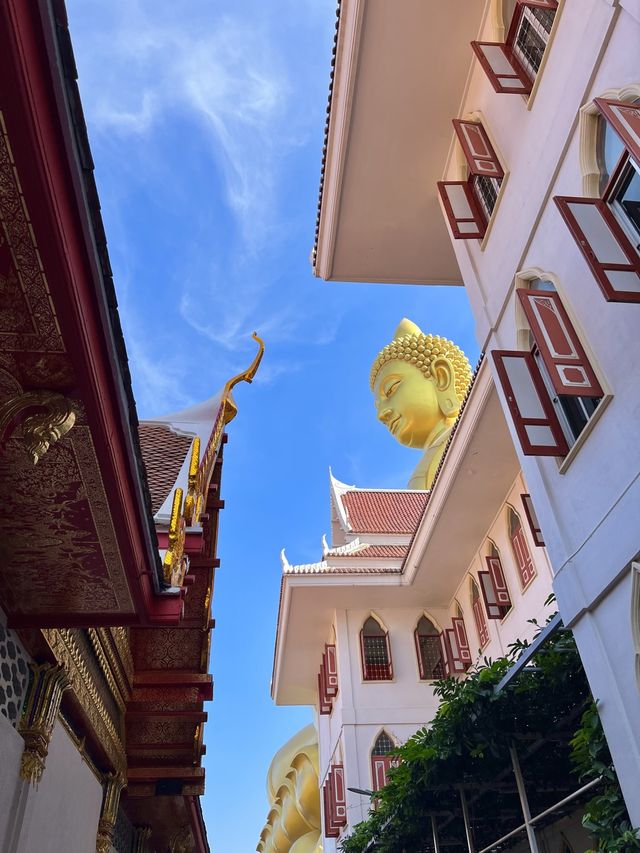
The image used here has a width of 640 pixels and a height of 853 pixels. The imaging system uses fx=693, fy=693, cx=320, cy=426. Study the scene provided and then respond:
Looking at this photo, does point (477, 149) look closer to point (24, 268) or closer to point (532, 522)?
point (532, 522)

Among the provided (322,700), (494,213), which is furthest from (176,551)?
(322,700)

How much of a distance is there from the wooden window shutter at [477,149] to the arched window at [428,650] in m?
10.0

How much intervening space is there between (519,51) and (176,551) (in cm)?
633

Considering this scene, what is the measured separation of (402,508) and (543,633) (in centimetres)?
1481

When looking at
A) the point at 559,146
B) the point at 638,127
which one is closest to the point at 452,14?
the point at 559,146

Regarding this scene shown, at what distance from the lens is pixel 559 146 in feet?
20.0

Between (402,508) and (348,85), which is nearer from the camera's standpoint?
(348,85)

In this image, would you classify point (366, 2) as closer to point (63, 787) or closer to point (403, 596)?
point (63, 787)

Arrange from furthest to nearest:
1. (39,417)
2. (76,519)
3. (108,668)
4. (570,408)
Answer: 1. (570,408)
2. (108,668)
3. (76,519)
4. (39,417)

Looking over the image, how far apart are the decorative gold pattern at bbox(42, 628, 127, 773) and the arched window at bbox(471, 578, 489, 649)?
7846 millimetres

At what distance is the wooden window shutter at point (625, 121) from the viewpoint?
4.17 meters

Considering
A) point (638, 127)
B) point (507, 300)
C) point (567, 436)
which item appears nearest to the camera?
point (638, 127)

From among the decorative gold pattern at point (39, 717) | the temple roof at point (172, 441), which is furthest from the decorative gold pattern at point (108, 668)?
the temple roof at point (172, 441)

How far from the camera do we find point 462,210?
8.39m
